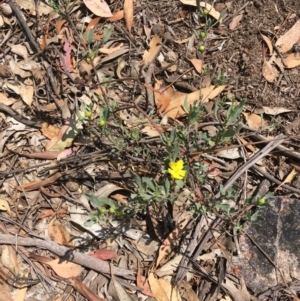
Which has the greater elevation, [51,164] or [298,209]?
[51,164]

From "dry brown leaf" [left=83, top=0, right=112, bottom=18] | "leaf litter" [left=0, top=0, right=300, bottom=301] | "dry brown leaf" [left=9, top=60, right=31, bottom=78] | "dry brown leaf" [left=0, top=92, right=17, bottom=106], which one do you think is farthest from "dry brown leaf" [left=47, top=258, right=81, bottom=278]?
"dry brown leaf" [left=83, top=0, right=112, bottom=18]

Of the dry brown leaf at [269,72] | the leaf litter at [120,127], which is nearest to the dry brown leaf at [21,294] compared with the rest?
the leaf litter at [120,127]

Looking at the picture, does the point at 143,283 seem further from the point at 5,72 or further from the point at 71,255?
the point at 5,72

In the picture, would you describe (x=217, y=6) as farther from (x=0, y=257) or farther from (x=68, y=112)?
(x=0, y=257)

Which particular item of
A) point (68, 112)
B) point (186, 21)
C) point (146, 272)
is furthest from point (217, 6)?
point (146, 272)

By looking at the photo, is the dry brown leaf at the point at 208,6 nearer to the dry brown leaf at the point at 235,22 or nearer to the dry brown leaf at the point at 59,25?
the dry brown leaf at the point at 235,22

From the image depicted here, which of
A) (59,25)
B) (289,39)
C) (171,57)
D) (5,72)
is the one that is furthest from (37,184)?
(289,39)
